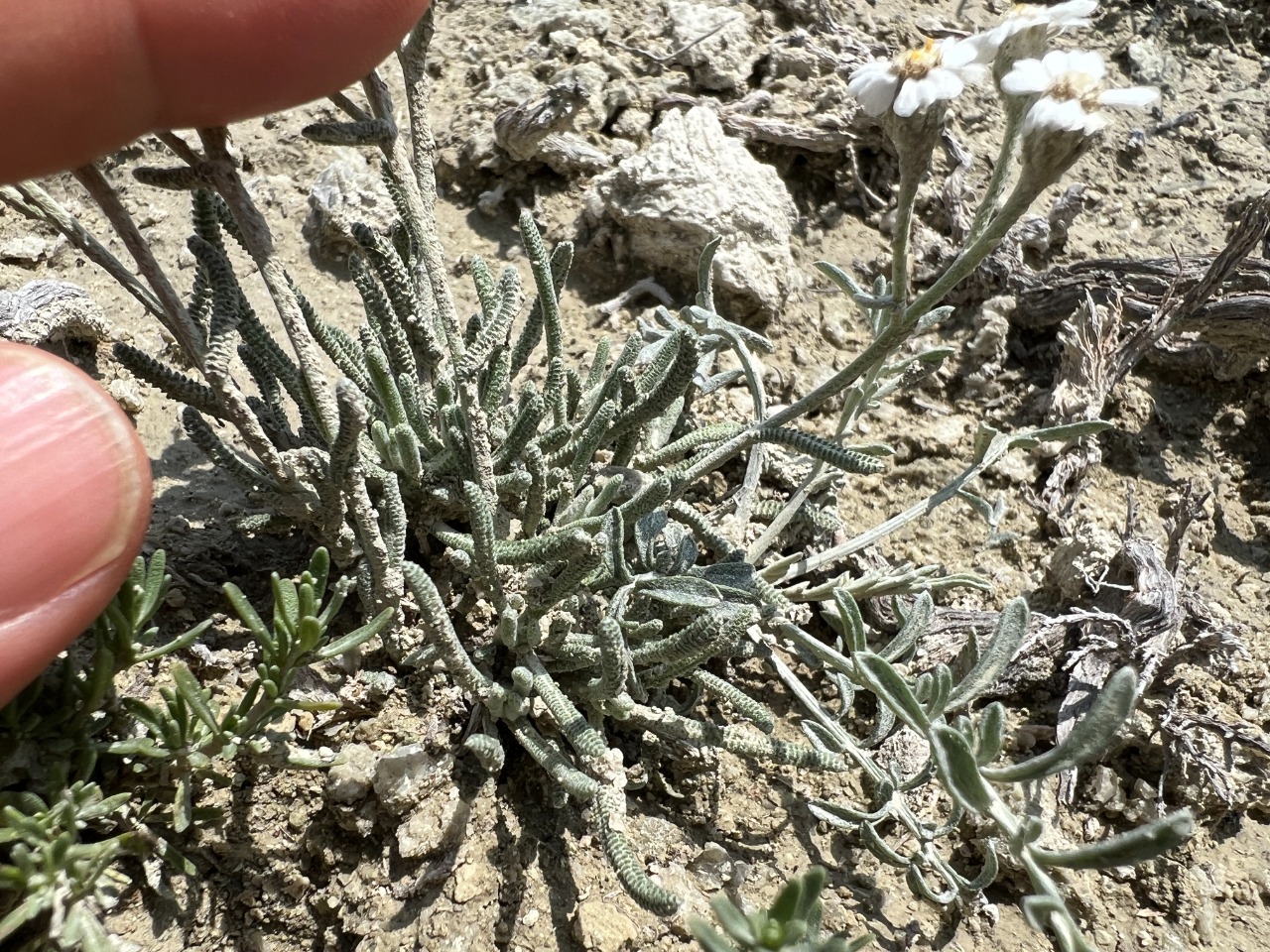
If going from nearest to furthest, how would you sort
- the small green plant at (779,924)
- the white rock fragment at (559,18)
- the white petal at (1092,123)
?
1. the small green plant at (779,924)
2. the white petal at (1092,123)
3. the white rock fragment at (559,18)

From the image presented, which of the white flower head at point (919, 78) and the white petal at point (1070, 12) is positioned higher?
the white petal at point (1070, 12)

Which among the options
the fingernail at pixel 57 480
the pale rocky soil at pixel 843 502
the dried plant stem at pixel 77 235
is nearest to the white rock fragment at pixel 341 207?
the pale rocky soil at pixel 843 502

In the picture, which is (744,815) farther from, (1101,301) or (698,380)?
(1101,301)

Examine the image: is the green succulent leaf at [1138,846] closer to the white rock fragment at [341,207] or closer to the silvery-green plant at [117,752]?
the silvery-green plant at [117,752]

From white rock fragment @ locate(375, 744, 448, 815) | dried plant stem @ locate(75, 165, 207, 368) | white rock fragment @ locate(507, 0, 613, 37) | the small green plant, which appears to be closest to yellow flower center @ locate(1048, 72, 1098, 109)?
the small green plant

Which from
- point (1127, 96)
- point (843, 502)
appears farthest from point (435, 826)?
point (1127, 96)

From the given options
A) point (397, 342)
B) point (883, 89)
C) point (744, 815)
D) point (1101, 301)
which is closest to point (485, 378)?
point (397, 342)

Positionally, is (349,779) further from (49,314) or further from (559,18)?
(559,18)
